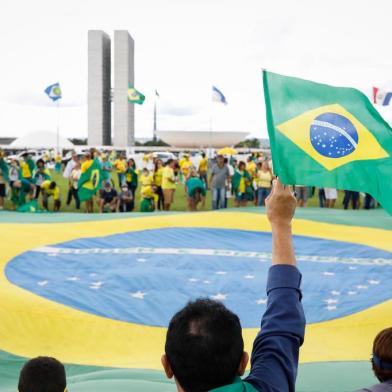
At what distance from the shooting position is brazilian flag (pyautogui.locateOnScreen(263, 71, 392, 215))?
99.4 inches

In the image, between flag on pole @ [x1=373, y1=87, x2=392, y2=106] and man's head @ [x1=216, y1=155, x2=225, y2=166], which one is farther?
flag on pole @ [x1=373, y1=87, x2=392, y2=106]

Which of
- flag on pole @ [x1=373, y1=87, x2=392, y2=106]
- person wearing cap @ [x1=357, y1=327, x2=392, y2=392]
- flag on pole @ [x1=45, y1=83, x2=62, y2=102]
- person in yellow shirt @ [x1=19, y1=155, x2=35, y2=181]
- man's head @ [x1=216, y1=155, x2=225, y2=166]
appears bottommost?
person wearing cap @ [x1=357, y1=327, x2=392, y2=392]

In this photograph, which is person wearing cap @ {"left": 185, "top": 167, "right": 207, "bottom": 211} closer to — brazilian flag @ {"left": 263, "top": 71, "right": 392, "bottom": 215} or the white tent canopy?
brazilian flag @ {"left": 263, "top": 71, "right": 392, "bottom": 215}

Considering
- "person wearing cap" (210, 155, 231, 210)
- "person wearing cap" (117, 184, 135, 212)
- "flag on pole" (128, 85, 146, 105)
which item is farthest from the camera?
"flag on pole" (128, 85, 146, 105)

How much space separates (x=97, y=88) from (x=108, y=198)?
5196 centimetres

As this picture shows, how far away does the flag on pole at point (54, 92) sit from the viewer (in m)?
23.0

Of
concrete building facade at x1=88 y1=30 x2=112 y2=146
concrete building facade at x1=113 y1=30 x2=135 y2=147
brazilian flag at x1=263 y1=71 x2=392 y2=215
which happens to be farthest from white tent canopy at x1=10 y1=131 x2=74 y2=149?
brazilian flag at x1=263 y1=71 x2=392 y2=215

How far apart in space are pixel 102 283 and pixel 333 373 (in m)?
2.47

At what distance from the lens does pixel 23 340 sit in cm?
446

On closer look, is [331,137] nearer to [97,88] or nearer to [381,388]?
[381,388]

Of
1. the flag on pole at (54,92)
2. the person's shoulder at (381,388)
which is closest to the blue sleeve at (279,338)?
the person's shoulder at (381,388)

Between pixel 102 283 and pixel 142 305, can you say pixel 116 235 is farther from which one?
pixel 142 305

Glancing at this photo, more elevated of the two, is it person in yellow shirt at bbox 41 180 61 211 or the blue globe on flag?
the blue globe on flag

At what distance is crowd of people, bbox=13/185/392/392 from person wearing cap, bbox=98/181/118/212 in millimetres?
10348
